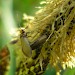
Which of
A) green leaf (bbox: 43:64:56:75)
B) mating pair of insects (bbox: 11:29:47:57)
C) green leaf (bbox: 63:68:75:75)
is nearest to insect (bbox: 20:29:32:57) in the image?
mating pair of insects (bbox: 11:29:47:57)

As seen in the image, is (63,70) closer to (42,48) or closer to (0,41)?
(42,48)

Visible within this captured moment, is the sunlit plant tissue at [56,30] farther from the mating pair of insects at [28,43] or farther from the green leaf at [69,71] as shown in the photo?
the green leaf at [69,71]

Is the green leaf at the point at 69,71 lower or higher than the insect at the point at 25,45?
lower

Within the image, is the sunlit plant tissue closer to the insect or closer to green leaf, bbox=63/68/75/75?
the insect

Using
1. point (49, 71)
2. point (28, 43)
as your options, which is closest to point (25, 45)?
point (28, 43)

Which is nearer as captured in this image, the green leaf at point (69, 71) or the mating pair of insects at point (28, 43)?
the mating pair of insects at point (28, 43)

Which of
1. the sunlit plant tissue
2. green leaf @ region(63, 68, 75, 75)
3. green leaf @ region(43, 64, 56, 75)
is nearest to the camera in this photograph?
the sunlit plant tissue

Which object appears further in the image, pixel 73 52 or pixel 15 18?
pixel 15 18

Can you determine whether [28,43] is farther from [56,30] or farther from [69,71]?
[69,71]

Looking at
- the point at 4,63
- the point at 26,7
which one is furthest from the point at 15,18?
the point at 4,63

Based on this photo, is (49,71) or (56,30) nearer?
(56,30)

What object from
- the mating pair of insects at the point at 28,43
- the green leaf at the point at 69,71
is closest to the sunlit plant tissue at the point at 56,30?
the mating pair of insects at the point at 28,43
